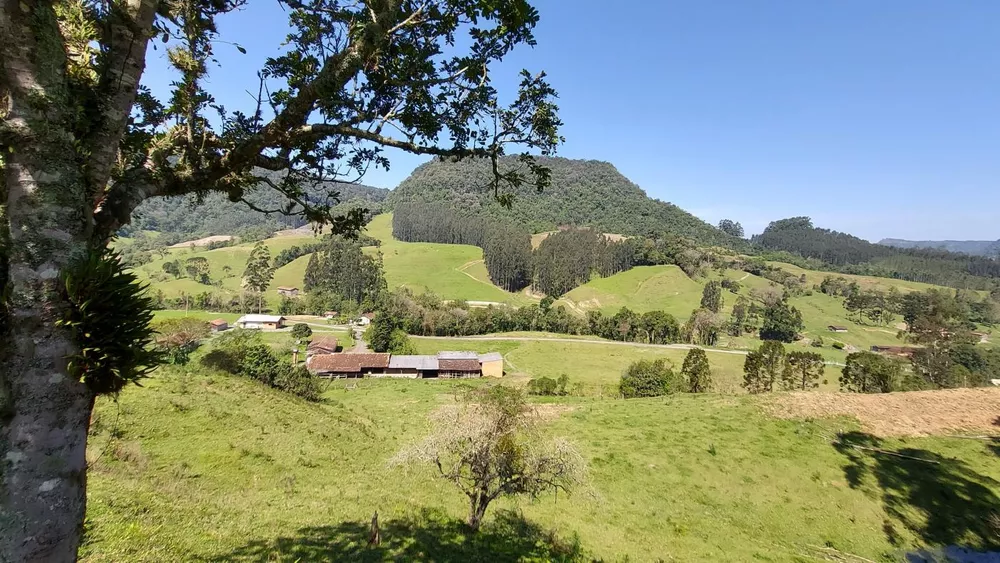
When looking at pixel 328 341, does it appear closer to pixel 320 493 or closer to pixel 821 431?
pixel 320 493

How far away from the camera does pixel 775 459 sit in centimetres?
2142

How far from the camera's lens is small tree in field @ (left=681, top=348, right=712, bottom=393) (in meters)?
45.8

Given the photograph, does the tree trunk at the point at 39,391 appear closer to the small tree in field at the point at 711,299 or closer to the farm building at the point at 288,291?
the farm building at the point at 288,291

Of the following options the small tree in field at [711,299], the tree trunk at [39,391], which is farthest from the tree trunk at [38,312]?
the small tree in field at [711,299]

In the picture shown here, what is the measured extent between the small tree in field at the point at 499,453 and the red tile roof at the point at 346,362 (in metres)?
47.2

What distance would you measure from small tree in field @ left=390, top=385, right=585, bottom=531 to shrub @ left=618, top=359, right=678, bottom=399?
34291mm

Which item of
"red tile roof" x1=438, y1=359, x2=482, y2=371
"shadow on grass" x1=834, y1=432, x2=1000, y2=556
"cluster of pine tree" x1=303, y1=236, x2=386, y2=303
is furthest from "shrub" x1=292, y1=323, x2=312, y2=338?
"shadow on grass" x1=834, y1=432, x2=1000, y2=556

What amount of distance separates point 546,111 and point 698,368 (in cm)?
4814

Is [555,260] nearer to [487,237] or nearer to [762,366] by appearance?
[487,237]

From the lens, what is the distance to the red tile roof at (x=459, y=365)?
5775cm

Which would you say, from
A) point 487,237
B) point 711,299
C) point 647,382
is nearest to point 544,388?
point 647,382

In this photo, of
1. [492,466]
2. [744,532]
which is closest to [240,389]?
[492,466]

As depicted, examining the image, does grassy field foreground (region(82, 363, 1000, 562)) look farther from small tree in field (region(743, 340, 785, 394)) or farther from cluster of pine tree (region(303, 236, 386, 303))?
cluster of pine tree (region(303, 236, 386, 303))

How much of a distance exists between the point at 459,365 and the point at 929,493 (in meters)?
47.0
